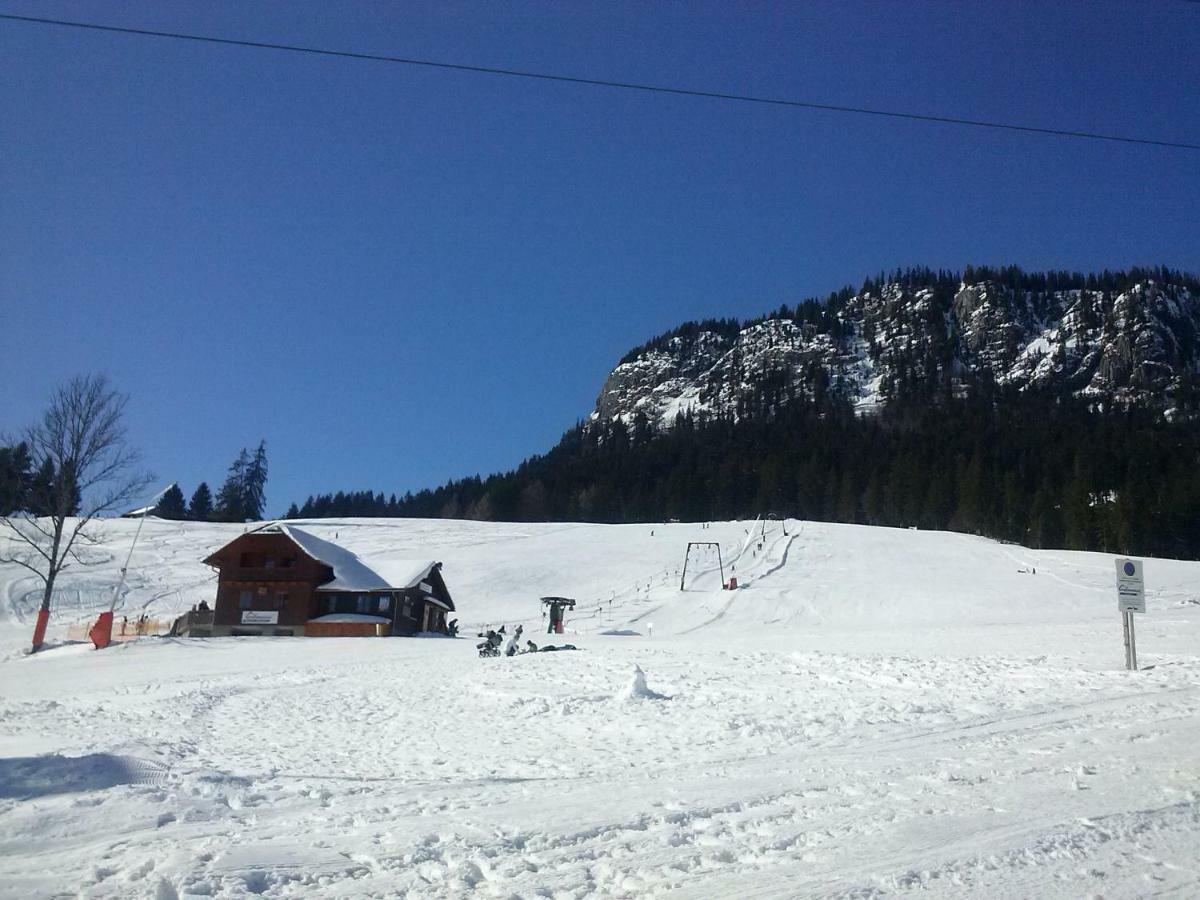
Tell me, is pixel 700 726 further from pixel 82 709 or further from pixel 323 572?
pixel 323 572

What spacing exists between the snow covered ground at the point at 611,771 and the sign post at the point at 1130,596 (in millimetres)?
688

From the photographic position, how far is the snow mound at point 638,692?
1516 centimetres

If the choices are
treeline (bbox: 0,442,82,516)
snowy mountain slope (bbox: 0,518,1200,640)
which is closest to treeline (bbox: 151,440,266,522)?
snowy mountain slope (bbox: 0,518,1200,640)

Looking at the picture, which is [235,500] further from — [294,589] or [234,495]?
[294,589]

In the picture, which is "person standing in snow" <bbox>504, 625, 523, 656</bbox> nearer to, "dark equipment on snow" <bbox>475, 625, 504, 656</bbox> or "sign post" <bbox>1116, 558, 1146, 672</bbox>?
"dark equipment on snow" <bbox>475, 625, 504, 656</bbox>

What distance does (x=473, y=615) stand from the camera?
47.0 meters

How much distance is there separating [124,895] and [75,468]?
1253 inches

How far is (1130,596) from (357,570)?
33353 millimetres

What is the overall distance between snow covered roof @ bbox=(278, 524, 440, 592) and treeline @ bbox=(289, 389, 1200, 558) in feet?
243

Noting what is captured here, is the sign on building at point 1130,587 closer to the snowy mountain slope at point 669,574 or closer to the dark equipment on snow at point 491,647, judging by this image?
the dark equipment on snow at point 491,647

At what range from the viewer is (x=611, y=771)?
9500 mm

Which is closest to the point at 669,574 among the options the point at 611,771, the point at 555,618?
the point at 555,618

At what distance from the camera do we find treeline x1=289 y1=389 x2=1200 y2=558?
92250 millimetres

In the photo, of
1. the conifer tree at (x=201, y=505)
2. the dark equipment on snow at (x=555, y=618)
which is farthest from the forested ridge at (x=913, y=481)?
the dark equipment on snow at (x=555, y=618)
